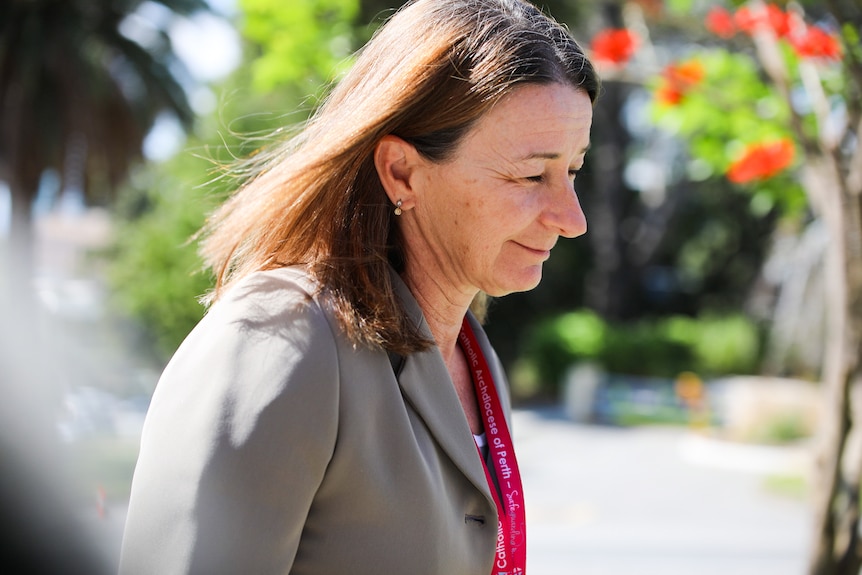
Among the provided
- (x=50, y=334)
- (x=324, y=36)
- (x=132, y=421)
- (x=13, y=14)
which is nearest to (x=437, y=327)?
(x=324, y=36)

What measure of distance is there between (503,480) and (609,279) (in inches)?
1043

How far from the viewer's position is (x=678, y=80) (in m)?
5.34

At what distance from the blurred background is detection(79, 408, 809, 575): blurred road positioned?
6 centimetres

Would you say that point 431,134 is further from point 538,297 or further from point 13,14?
point 538,297

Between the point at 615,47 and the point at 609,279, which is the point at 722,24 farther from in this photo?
the point at 609,279

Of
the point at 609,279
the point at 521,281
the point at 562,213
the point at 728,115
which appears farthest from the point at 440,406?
the point at 609,279

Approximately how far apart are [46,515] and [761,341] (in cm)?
2275

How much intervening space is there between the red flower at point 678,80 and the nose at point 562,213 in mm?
4037

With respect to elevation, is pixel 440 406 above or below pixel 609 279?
below

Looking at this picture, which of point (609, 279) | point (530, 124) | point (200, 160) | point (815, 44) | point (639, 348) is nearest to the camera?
point (530, 124)

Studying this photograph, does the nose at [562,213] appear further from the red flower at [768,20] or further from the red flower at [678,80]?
the red flower at [678,80]

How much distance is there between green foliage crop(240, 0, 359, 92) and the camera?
6.79 m

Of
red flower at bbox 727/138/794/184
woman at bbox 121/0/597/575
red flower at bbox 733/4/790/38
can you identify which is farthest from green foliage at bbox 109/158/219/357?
woman at bbox 121/0/597/575

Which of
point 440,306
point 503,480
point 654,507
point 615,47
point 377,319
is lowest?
point 503,480
